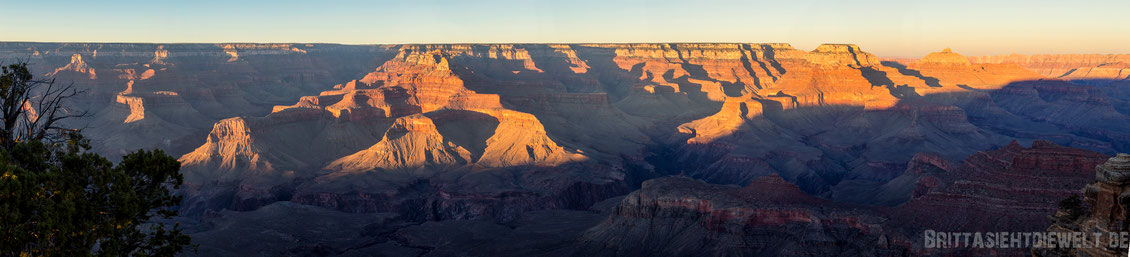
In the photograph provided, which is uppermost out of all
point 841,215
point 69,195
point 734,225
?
point 69,195

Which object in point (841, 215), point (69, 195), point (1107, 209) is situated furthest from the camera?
point (841, 215)

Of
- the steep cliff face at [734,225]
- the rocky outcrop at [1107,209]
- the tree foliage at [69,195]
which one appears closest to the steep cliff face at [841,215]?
the steep cliff face at [734,225]

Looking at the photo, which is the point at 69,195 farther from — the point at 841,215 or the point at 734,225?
the point at 841,215

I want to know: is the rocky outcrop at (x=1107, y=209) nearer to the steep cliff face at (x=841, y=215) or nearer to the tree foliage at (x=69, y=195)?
the tree foliage at (x=69, y=195)

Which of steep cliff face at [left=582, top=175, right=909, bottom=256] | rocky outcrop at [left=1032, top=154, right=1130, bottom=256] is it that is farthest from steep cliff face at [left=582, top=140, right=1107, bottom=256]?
rocky outcrop at [left=1032, top=154, right=1130, bottom=256]

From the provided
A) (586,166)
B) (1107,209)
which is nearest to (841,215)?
(1107,209)

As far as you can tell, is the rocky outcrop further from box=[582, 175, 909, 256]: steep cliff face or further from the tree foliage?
box=[582, 175, 909, 256]: steep cliff face
